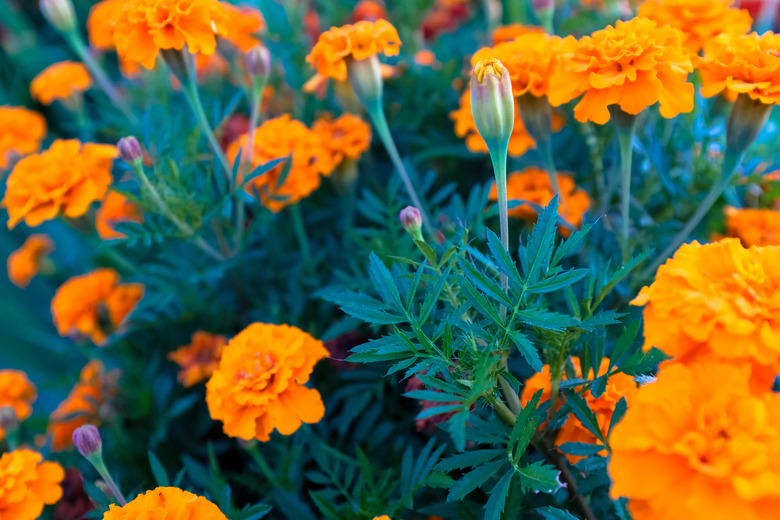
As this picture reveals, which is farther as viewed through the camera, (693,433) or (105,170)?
(105,170)

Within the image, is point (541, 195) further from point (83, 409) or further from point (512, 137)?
point (83, 409)

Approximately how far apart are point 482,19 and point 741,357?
1.20 metres

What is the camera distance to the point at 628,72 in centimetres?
51

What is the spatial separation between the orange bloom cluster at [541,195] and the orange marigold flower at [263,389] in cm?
30

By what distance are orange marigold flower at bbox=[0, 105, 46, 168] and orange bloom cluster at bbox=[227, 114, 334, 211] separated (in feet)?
Answer: 1.42

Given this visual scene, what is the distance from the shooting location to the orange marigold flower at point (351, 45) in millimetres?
652

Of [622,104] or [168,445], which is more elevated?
[622,104]

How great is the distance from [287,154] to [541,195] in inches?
12.8

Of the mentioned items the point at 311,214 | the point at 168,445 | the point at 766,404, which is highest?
the point at 766,404

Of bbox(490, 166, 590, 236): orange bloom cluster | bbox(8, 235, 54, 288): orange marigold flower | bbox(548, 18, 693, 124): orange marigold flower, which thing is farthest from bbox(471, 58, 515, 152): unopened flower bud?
bbox(8, 235, 54, 288): orange marigold flower

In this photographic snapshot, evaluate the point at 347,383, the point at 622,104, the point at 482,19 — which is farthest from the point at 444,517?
the point at 482,19

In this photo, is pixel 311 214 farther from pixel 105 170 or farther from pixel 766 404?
pixel 766 404

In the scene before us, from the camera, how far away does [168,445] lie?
2.74ft

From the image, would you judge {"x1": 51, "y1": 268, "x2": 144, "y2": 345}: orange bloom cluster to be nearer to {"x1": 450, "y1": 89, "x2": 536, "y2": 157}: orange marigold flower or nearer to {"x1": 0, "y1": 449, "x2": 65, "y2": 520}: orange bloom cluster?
{"x1": 0, "y1": 449, "x2": 65, "y2": 520}: orange bloom cluster
